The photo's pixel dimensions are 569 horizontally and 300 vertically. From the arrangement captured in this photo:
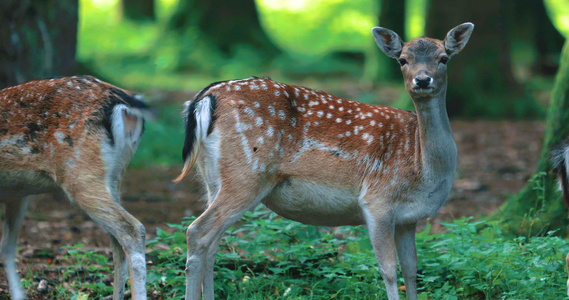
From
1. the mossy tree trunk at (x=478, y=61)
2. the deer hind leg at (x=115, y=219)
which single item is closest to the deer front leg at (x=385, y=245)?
the deer hind leg at (x=115, y=219)

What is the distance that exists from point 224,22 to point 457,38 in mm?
13959

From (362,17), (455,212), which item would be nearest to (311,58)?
(362,17)

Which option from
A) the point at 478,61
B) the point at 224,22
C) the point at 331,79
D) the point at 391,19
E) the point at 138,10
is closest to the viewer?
the point at 478,61

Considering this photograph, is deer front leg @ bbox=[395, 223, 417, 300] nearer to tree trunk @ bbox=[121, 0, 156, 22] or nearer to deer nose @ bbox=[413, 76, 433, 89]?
deer nose @ bbox=[413, 76, 433, 89]

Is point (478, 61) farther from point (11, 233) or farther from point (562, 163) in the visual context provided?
point (11, 233)

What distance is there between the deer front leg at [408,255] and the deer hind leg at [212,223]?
45.9 inches

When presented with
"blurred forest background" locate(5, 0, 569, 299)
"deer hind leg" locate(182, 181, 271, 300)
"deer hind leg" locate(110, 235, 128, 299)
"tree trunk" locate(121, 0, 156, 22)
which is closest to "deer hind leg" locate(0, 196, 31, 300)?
"blurred forest background" locate(5, 0, 569, 299)

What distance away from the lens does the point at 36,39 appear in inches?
324

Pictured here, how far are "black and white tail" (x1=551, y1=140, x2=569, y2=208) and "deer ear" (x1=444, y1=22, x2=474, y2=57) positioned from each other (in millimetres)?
988

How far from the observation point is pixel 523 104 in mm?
14281

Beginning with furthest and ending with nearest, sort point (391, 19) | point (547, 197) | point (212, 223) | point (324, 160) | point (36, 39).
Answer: point (391, 19) < point (36, 39) < point (547, 197) < point (324, 160) < point (212, 223)

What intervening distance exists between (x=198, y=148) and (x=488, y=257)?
228 centimetres

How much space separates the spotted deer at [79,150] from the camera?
515 centimetres

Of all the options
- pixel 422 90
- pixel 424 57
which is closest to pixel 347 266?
pixel 422 90
